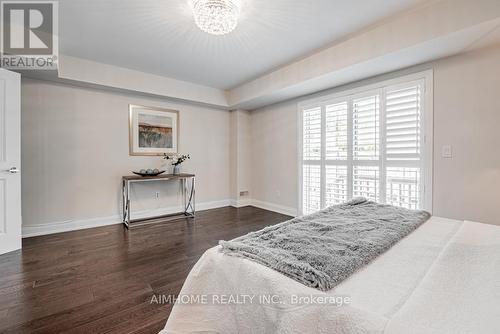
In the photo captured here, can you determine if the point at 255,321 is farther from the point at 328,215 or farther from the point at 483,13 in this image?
the point at 483,13

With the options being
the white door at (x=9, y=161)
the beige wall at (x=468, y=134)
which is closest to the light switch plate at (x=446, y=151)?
the beige wall at (x=468, y=134)

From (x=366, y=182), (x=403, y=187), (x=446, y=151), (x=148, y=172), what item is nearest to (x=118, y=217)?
(x=148, y=172)

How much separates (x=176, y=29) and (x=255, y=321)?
9.28ft

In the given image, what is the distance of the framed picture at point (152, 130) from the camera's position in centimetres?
406

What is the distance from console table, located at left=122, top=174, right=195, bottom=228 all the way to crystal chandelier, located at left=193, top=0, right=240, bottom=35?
2.59m

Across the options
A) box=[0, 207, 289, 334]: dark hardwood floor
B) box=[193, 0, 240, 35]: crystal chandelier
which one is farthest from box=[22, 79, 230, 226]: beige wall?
box=[193, 0, 240, 35]: crystal chandelier

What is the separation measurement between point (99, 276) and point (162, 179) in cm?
215

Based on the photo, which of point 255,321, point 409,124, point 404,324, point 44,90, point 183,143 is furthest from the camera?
point 183,143

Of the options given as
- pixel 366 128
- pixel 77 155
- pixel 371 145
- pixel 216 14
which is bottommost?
pixel 77 155

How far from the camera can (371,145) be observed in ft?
10.5

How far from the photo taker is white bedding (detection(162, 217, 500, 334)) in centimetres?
68

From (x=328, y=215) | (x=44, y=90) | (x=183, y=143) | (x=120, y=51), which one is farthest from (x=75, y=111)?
(x=328, y=215)

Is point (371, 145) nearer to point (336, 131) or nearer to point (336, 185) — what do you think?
point (336, 131)

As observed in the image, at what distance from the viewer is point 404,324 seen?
2.07 ft
